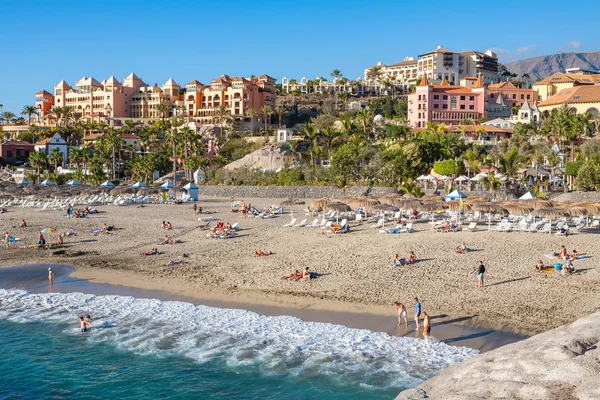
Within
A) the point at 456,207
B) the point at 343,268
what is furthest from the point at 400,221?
the point at 343,268

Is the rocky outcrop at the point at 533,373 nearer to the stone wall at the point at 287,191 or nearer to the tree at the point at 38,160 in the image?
the stone wall at the point at 287,191

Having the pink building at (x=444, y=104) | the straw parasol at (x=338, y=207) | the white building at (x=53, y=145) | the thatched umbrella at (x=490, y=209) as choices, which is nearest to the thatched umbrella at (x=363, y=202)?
the straw parasol at (x=338, y=207)

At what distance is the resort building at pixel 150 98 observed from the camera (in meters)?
93.1

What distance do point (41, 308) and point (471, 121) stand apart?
68.4m

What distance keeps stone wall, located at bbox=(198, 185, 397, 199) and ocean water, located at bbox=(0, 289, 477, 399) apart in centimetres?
2830

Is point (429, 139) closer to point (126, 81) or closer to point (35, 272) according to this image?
point (35, 272)

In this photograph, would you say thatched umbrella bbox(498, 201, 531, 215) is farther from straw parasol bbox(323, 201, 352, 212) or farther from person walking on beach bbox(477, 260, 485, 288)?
person walking on beach bbox(477, 260, 485, 288)

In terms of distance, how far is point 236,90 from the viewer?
9181 centimetres

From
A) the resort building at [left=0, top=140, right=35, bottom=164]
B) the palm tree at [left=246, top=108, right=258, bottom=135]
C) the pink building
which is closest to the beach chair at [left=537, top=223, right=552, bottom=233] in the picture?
the pink building

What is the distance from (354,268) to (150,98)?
8983 centimetres

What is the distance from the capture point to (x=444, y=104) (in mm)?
79125

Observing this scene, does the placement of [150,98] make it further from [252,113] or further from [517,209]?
[517,209]

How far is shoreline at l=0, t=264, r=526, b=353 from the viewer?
1405 centimetres

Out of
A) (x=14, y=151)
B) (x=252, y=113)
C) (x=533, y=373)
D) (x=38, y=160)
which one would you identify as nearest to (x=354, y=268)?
(x=533, y=373)
